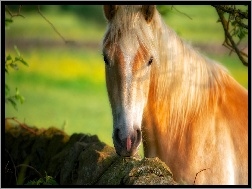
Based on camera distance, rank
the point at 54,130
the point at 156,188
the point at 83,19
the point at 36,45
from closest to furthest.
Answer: the point at 156,188, the point at 54,130, the point at 36,45, the point at 83,19

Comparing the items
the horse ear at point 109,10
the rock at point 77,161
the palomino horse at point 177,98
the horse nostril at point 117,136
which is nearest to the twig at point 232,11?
the palomino horse at point 177,98

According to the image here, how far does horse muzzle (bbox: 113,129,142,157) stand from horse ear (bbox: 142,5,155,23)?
2.83 feet

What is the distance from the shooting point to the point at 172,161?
4.26 m

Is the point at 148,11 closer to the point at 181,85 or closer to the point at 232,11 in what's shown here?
the point at 181,85

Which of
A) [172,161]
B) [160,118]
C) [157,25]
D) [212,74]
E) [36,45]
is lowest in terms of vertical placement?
[36,45]

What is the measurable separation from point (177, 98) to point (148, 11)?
0.68 meters

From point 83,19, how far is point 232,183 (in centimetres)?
965

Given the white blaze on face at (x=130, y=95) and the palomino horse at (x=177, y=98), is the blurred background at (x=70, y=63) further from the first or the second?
the white blaze on face at (x=130, y=95)

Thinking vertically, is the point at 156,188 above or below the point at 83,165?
above

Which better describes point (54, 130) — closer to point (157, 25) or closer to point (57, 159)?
point (57, 159)

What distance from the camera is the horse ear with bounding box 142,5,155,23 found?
4023mm

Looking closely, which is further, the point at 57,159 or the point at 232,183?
the point at 57,159

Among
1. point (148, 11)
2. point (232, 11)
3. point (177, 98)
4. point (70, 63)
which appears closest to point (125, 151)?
point (177, 98)

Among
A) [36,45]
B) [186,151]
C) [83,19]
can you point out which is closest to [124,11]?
[186,151]
